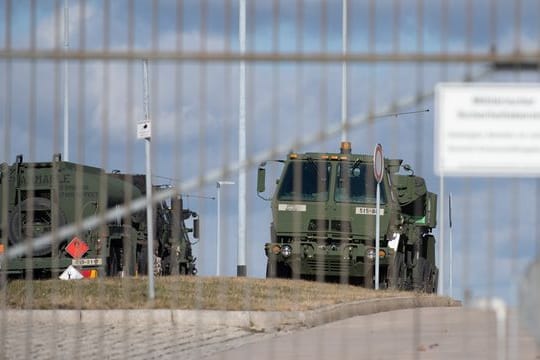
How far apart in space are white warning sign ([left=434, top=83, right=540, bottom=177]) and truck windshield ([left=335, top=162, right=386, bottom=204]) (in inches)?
532

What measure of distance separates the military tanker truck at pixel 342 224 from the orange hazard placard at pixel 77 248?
137 inches

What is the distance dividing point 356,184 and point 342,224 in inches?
32.2

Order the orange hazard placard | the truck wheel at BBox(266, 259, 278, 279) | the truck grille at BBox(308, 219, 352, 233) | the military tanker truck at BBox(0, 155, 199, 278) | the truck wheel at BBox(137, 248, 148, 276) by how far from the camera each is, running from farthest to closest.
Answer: the truck wheel at BBox(137, 248, 148, 276), the orange hazard placard, the truck wheel at BBox(266, 259, 278, 279), the truck grille at BBox(308, 219, 352, 233), the military tanker truck at BBox(0, 155, 199, 278)

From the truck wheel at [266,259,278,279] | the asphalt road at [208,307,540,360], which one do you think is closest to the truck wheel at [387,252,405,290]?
the truck wheel at [266,259,278,279]

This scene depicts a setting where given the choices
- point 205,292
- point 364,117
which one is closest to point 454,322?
point 205,292

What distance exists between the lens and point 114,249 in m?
28.7

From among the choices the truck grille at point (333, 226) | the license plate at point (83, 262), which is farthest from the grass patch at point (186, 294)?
the license plate at point (83, 262)

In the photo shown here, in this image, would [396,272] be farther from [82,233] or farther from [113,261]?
[82,233]

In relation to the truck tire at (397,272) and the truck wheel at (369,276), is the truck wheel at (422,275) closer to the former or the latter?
the truck tire at (397,272)

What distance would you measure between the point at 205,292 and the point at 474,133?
341 inches

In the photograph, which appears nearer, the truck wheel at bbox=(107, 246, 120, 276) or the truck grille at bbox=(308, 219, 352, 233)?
the truck grille at bbox=(308, 219, 352, 233)

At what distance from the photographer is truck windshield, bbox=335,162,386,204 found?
23.5m

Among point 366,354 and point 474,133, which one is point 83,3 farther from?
point 366,354

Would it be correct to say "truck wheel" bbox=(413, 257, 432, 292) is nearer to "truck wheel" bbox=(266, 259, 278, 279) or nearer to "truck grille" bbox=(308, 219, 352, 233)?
"truck grille" bbox=(308, 219, 352, 233)
